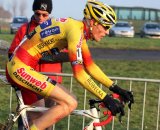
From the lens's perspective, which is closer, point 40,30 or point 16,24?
point 40,30

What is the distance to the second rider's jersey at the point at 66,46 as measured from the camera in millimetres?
4797

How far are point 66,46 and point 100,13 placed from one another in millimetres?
484

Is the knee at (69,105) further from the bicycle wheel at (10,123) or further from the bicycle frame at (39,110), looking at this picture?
the bicycle wheel at (10,123)

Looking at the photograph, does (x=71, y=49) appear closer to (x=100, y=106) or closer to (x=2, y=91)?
(x=100, y=106)

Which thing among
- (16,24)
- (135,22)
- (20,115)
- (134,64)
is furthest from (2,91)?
(135,22)

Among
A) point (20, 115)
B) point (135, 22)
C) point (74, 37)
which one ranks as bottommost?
point (135, 22)

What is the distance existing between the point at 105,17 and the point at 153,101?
212 inches

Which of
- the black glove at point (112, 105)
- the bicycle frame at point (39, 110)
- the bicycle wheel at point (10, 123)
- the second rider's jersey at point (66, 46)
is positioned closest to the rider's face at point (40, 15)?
the second rider's jersey at point (66, 46)

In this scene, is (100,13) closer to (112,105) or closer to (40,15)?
(112,105)

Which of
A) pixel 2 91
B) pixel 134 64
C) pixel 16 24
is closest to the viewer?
pixel 2 91

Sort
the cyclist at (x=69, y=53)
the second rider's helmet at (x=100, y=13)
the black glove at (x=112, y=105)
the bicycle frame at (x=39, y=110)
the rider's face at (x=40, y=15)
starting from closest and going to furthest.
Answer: the black glove at (x=112, y=105)
the cyclist at (x=69, y=53)
the second rider's helmet at (x=100, y=13)
the bicycle frame at (x=39, y=110)
the rider's face at (x=40, y=15)

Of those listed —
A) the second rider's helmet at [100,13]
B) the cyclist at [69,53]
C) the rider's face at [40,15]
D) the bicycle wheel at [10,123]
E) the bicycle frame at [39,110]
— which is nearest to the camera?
the cyclist at [69,53]

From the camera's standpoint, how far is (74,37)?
484 cm

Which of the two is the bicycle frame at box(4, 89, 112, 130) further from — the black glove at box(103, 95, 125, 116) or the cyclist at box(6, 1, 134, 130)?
the black glove at box(103, 95, 125, 116)
